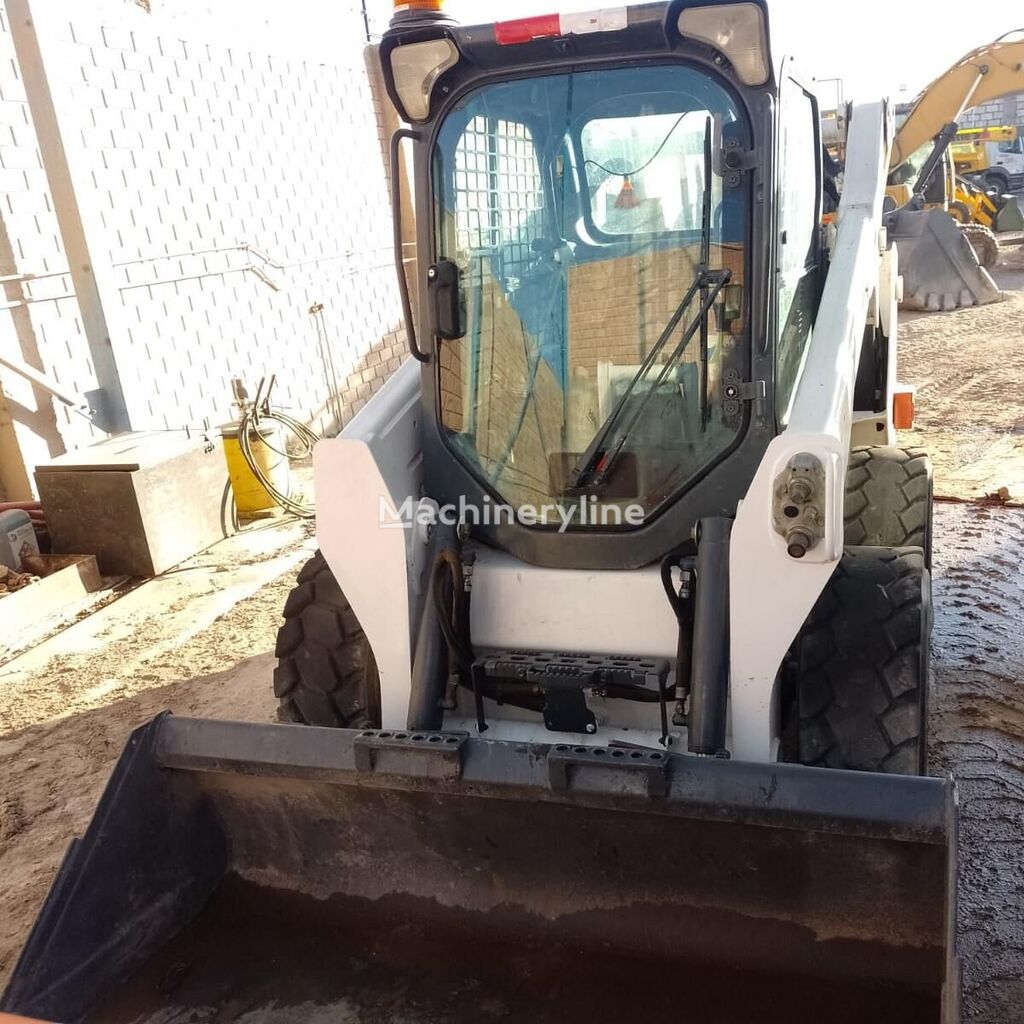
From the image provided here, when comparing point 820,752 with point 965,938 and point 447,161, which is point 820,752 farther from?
point 447,161

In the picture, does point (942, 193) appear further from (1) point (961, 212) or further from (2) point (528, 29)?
(2) point (528, 29)

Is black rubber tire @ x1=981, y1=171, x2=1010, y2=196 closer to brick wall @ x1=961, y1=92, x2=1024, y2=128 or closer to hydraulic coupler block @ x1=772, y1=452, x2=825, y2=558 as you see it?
brick wall @ x1=961, y1=92, x2=1024, y2=128

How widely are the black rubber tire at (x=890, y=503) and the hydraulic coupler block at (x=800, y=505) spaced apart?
1.51 meters

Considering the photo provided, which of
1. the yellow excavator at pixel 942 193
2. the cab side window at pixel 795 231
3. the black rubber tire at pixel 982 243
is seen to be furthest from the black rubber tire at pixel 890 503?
the black rubber tire at pixel 982 243

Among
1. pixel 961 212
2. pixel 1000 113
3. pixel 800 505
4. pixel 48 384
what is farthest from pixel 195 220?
pixel 1000 113

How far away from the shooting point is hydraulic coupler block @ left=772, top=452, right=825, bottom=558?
2.15m

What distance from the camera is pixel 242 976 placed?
7.40 feet

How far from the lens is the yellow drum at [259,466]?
6.56 meters

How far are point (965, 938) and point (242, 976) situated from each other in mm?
1799

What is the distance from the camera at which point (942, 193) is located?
14.3 metres

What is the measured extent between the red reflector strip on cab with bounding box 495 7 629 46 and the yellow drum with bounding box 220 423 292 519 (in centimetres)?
448

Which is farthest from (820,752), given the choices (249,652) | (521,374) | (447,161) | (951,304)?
(951,304)

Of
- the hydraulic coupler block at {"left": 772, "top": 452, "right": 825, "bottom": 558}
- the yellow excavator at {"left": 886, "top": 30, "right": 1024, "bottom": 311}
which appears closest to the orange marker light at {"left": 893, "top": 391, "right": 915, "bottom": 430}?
the hydraulic coupler block at {"left": 772, "top": 452, "right": 825, "bottom": 558}

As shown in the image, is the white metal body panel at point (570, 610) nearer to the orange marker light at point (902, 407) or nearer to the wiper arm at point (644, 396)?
the wiper arm at point (644, 396)
